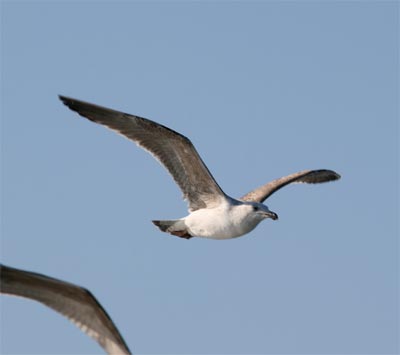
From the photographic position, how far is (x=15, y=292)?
1234 centimetres

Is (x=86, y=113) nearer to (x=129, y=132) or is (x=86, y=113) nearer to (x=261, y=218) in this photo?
(x=129, y=132)

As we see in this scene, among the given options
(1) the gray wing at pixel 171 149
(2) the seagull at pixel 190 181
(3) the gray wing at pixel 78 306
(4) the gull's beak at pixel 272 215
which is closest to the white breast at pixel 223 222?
(2) the seagull at pixel 190 181

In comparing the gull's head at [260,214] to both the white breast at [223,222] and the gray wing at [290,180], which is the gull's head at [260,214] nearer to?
the white breast at [223,222]

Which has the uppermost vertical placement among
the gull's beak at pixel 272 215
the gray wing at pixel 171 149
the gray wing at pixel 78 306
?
the gray wing at pixel 171 149

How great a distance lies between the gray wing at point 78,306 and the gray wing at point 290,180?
747 cm

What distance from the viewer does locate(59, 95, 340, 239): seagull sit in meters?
17.5

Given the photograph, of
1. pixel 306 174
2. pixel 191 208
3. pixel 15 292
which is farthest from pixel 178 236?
pixel 15 292

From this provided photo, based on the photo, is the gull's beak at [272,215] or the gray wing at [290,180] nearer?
the gull's beak at [272,215]

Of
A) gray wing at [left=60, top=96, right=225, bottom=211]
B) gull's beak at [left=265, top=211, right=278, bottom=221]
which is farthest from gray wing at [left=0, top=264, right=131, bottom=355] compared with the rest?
gull's beak at [left=265, top=211, right=278, bottom=221]

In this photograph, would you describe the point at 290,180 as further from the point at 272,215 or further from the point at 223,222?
the point at 223,222

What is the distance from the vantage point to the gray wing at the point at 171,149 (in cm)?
1739

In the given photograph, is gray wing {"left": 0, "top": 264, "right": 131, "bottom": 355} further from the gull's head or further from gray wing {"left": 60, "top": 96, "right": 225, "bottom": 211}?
the gull's head

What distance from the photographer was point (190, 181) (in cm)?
1797

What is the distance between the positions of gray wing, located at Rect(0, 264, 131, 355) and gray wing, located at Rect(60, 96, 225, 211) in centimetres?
501
